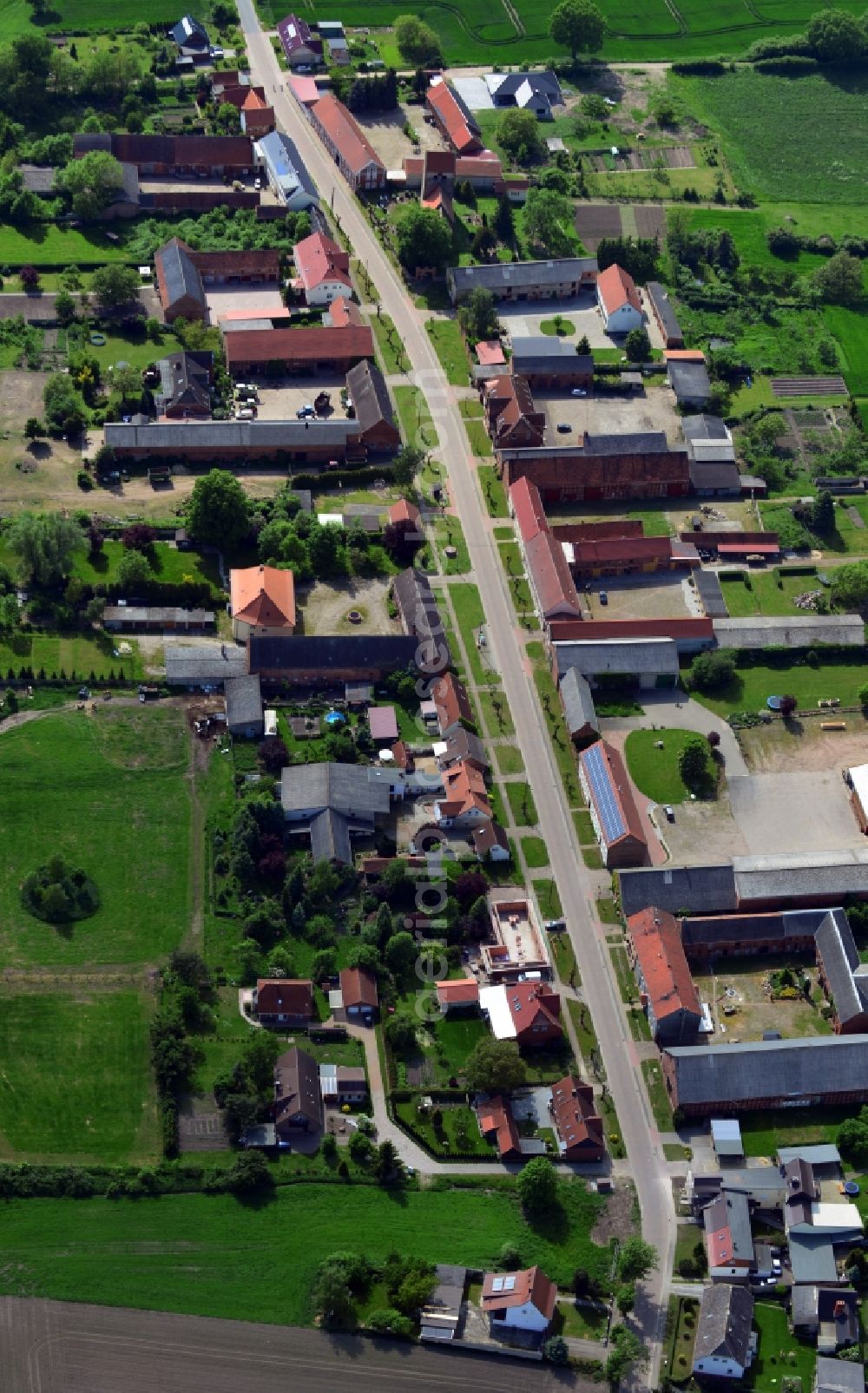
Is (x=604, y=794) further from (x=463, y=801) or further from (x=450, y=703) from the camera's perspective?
(x=450, y=703)

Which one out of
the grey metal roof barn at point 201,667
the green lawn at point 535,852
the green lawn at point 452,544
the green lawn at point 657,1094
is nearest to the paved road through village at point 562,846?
the green lawn at point 535,852

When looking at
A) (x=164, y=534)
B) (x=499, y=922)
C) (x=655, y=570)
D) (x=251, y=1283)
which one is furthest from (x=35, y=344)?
(x=251, y=1283)

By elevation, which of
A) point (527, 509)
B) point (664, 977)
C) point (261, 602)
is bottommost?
point (664, 977)

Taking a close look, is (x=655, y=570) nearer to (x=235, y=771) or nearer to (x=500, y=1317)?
(x=235, y=771)

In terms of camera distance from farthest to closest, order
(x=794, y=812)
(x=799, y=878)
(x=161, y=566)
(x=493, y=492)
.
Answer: (x=493, y=492), (x=161, y=566), (x=794, y=812), (x=799, y=878)

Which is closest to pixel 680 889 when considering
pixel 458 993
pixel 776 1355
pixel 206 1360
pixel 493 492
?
pixel 458 993
